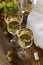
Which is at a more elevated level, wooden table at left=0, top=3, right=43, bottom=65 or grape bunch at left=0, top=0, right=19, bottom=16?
grape bunch at left=0, top=0, right=19, bottom=16

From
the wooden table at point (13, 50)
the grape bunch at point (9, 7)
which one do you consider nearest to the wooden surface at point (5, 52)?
the wooden table at point (13, 50)

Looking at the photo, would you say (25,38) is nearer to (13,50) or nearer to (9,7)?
(13,50)

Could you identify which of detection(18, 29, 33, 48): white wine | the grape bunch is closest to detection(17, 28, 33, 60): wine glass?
detection(18, 29, 33, 48): white wine

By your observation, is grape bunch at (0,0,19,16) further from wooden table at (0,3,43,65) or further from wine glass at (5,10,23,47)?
wooden table at (0,3,43,65)

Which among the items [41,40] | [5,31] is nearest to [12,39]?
[5,31]

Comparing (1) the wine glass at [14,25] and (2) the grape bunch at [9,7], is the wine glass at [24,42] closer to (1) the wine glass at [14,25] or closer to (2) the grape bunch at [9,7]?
(1) the wine glass at [14,25]

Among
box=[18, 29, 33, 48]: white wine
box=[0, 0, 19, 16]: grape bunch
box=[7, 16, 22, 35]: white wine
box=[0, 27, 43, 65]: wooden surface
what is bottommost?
box=[0, 27, 43, 65]: wooden surface
